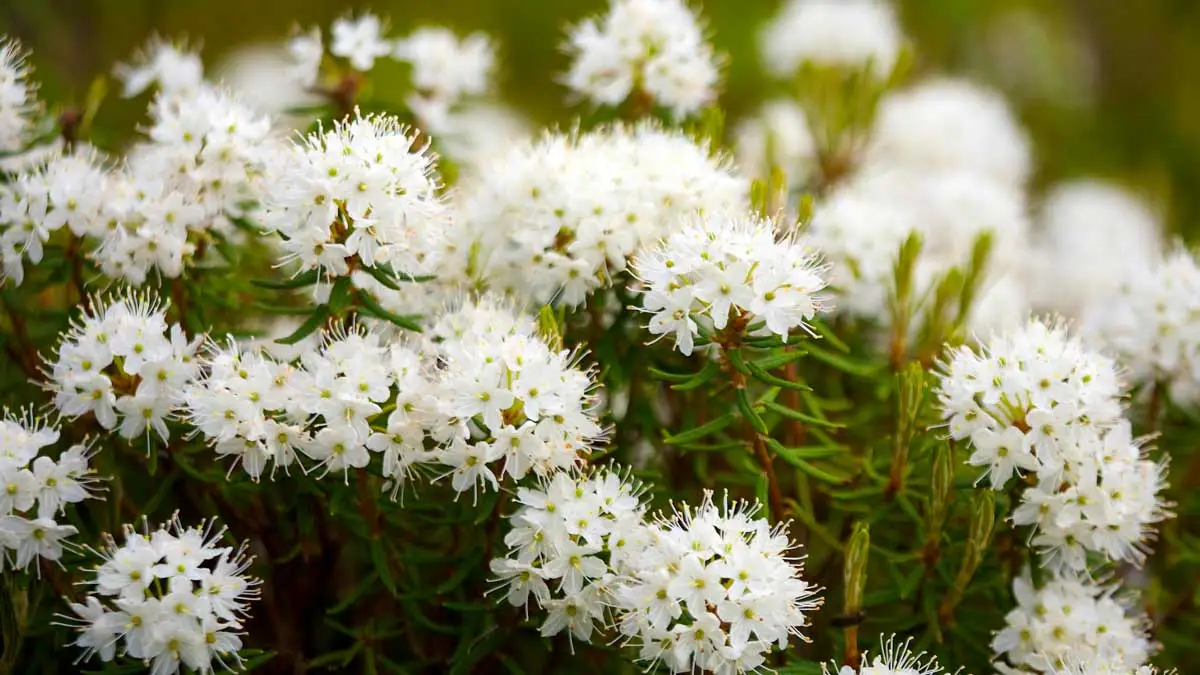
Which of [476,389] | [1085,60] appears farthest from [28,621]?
[1085,60]

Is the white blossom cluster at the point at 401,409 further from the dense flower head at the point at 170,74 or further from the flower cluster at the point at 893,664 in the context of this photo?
the dense flower head at the point at 170,74

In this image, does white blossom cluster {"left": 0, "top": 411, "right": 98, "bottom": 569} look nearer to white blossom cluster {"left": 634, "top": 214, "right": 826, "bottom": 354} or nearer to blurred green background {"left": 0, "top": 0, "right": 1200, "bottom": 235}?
white blossom cluster {"left": 634, "top": 214, "right": 826, "bottom": 354}

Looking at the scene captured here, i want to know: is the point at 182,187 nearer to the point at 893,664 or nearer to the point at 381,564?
the point at 381,564

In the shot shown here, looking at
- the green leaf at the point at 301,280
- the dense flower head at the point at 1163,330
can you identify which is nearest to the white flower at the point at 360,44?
the green leaf at the point at 301,280

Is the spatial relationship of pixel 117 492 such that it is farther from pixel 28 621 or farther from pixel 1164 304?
pixel 1164 304

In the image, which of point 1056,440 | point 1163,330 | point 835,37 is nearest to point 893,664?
point 1056,440

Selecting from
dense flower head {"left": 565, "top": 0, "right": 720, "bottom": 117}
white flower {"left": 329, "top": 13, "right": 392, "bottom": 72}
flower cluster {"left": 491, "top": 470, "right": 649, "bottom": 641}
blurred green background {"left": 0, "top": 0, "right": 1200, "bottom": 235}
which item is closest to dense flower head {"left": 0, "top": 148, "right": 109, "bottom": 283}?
white flower {"left": 329, "top": 13, "right": 392, "bottom": 72}

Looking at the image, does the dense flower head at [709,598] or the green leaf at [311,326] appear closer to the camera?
the dense flower head at [709,598]
